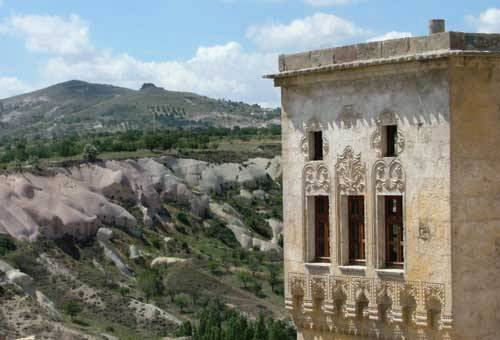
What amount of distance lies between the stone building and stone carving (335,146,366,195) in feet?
0.07

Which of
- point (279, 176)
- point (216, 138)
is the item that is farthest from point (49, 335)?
point (216, 138)

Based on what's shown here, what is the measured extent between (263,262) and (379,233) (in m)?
73.7

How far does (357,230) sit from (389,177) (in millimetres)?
1309

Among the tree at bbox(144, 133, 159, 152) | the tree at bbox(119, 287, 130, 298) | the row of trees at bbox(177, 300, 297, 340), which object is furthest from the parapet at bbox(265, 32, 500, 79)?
the tree at bbox(144, 133, 159, 152)

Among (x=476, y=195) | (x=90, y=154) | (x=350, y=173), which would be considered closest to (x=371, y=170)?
(x=350, y=173)

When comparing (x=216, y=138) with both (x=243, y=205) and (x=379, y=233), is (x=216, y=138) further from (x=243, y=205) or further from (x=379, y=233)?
(x=379, y=233)

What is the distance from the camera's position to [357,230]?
16859mm

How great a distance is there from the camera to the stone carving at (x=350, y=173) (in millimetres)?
16531

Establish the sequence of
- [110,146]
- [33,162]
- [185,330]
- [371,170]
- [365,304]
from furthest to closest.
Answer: [110,146], [33,162], [185,330], [365,304], [371,170]

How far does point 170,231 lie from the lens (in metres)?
93.2

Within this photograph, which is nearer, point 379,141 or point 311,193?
point 379,141

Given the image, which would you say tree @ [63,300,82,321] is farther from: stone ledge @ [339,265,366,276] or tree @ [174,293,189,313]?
stone ledge @ [339,265,366,276]

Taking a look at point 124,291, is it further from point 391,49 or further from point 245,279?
point 391,49

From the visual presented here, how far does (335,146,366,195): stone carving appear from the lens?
1653cm
